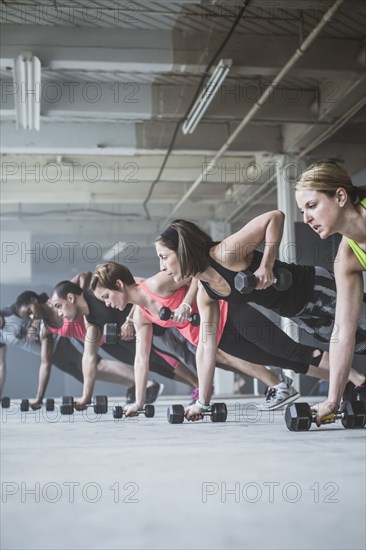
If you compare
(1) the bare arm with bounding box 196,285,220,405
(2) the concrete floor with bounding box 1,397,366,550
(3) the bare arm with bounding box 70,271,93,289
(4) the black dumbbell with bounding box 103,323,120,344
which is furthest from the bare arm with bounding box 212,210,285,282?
(4) the black dumbbell with bounding box 103,323,120,344

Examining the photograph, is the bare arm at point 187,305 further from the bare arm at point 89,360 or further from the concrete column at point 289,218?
the bare arm at point 89,360

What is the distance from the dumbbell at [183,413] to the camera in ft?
13.3

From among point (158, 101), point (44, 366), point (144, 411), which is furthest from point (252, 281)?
point (158, 101)

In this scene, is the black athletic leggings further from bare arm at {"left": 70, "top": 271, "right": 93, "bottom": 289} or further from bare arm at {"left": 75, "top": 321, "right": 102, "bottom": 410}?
bare arm at {"left": 75, "top": 321, "right": 102, "bottom": 410}

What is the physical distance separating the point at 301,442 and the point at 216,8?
391 cm

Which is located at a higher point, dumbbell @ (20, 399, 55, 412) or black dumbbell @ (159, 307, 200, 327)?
black dumbbell @ (159, 307, 200, 327)

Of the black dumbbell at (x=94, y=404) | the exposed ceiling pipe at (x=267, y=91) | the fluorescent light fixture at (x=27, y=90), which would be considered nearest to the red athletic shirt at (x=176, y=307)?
the exposed ceiling pipe at (x=267, y=91)

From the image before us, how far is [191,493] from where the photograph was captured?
2502mm

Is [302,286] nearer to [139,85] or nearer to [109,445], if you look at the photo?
[109,445]

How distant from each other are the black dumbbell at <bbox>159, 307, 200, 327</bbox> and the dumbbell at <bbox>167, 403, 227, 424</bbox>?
2.37ft

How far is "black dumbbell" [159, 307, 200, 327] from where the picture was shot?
129 inches

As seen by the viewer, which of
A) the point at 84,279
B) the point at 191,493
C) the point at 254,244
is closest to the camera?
the point at 191,493

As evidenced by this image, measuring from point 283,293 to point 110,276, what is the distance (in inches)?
44.4

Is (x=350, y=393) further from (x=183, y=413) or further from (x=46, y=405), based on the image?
(x=46, y=405)
